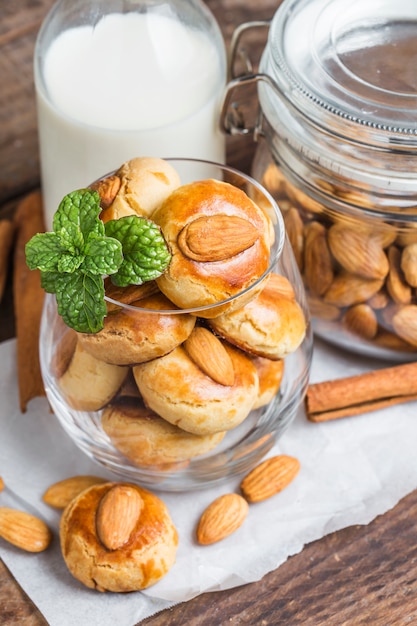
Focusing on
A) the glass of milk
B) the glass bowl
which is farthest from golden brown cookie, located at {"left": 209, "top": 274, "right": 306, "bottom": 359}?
the glass of milk

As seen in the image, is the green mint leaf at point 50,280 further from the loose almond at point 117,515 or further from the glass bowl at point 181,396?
the loose almond at point 117,515

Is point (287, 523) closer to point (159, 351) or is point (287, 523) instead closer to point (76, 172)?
point (159, 351)

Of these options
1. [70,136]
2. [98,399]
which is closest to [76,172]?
[70,136]

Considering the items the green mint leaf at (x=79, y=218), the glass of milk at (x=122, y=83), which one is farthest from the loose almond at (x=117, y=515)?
the glass of milk at (x=122, y=83)

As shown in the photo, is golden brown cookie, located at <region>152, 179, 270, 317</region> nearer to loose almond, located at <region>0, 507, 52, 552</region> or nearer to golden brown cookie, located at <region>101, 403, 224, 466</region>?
golden brown cookie, located at <region>101, 403, 224, 466</region>

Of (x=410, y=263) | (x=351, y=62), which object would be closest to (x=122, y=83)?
(x=351, y=62)

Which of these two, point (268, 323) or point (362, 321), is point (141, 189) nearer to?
point (268, 323)
